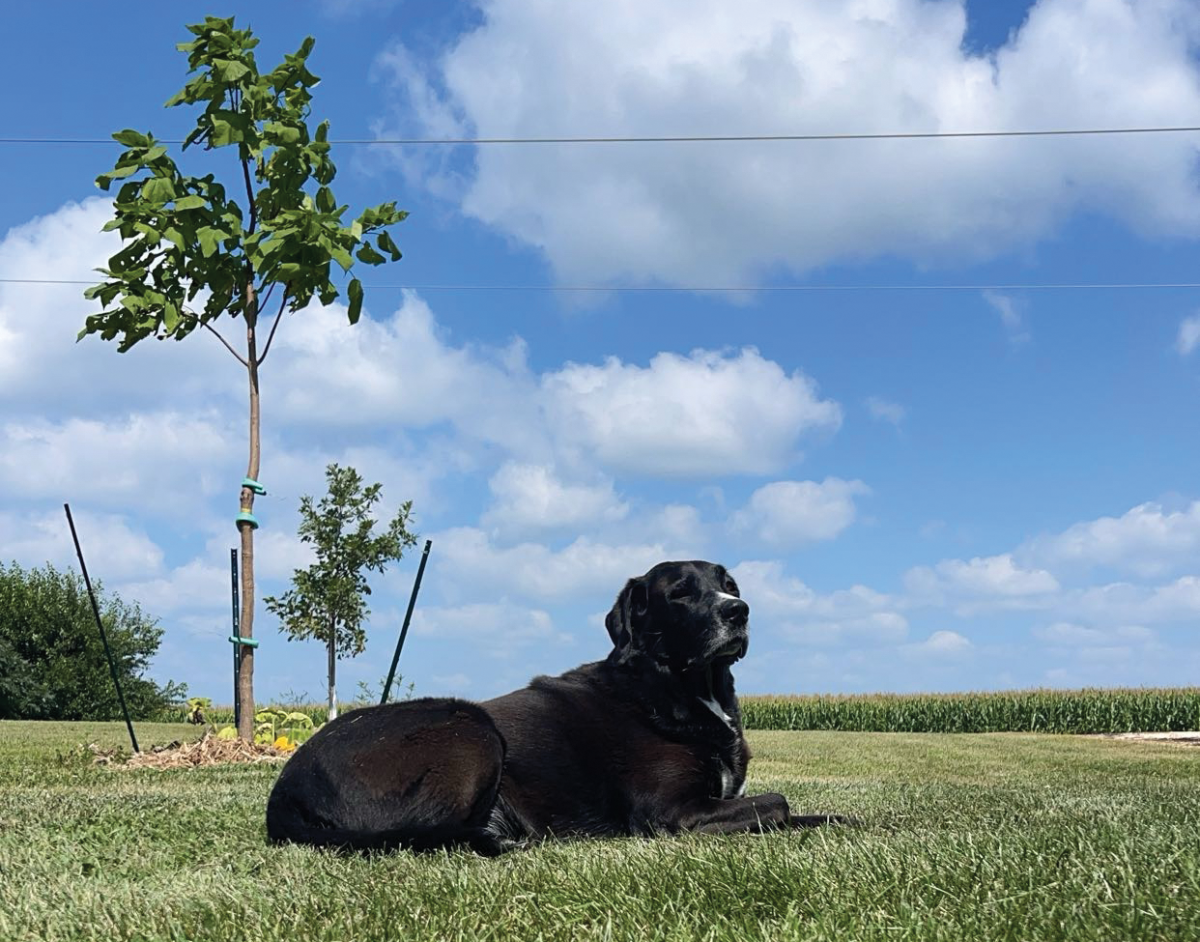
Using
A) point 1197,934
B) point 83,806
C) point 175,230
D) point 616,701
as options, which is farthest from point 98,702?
point 1197,934

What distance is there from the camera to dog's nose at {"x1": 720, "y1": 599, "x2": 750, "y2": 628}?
17.2 feet

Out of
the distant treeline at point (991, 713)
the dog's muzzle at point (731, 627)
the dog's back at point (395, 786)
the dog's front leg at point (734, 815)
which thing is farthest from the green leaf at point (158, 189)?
the distant treeline at point (991, 713)

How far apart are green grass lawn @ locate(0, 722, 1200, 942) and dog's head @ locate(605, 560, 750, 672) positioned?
0.96 m

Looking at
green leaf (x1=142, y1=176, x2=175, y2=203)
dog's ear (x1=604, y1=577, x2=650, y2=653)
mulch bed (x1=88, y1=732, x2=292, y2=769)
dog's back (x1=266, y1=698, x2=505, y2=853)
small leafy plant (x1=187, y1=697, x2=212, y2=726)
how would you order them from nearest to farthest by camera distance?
dog's back (x1=266, y1=698, x2=505, y2=853), dog's ear (x1=604, y1=577, x2=650, y2=653), mulch bed (x1=88, y1=732, x2=292, y2=769), green leaf (x1=142, y1=176, x2=175, y2=203), small leafy plant (x1=187, y1=697, x2=212, y2=726)

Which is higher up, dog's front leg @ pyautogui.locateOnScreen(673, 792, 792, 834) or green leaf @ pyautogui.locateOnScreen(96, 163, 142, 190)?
green leaf @ pyautogui.locateOnScreen(96, 163, 142, 190)

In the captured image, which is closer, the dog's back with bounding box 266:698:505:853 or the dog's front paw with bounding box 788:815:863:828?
the dog's back with bounding box 266:698:505:853

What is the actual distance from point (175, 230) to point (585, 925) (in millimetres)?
10719

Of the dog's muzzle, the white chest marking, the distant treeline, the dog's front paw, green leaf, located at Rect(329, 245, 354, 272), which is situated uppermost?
green leaf, located at Rect(329, 245, 354, 272)

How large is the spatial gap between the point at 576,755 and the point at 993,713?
34.6m

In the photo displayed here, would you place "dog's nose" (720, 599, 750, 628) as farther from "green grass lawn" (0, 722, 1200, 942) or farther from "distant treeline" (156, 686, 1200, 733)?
"distant treeline" (156, 686, 1200, 733)

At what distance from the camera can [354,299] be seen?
12.2 meters

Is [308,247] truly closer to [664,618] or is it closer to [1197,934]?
[664,618]

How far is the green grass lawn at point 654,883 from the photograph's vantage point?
9.86 ft

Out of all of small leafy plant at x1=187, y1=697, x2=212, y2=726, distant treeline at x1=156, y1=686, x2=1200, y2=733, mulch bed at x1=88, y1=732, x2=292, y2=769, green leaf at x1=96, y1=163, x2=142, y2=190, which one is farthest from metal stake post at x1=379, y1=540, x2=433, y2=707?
distant treeline at x1=156, y1=686, x2=1200, y2=733
